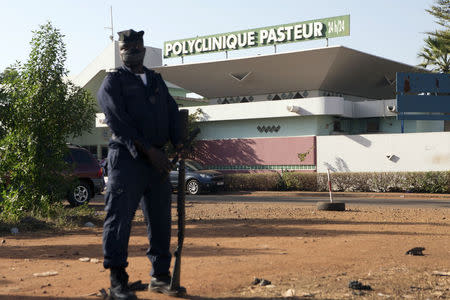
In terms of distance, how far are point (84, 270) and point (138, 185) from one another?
2029mm

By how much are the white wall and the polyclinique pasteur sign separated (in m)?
6.48

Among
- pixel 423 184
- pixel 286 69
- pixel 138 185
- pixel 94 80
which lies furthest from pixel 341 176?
pixel 94 80

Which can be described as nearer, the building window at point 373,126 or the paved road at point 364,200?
the paved road at point 364,200

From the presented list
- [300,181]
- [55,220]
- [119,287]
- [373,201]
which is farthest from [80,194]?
[119,287]

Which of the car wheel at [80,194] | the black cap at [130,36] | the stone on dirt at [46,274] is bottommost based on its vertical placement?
the stone on dirt at [46,274]

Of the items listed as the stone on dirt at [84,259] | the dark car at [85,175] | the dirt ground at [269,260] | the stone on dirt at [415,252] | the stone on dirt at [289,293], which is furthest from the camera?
the dark car at [85,175]

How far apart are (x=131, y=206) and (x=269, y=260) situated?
2483 mm

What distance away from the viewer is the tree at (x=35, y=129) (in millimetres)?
10992

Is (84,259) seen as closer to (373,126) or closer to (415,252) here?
(415,252)

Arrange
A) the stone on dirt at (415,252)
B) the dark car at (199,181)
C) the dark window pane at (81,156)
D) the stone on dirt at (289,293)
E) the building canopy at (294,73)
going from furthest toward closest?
the building canopy at (294,73)
the dark car at (199,181)
the dark window pane at (81,156)
the stone on dirt at (415,252)
the stone on dirt at (289,293)

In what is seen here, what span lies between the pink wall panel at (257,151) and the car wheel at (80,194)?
1560cm

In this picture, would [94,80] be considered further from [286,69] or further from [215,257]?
[215,257]

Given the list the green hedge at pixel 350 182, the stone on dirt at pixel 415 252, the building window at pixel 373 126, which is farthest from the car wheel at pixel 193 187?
the stone on dirt at pixel 415 252

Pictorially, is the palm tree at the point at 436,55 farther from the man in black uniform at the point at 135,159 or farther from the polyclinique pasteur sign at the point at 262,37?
the man in black uniform at the point at 135,159
